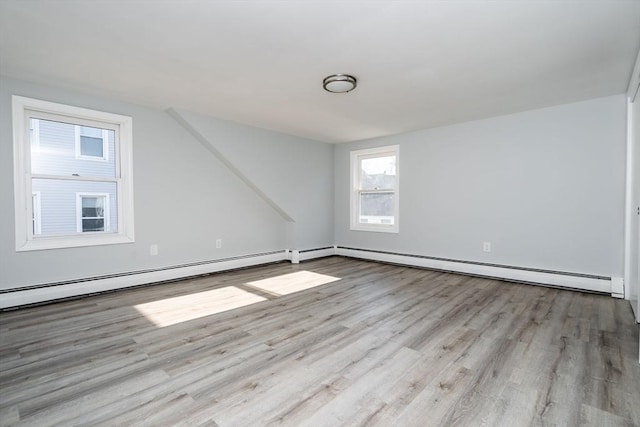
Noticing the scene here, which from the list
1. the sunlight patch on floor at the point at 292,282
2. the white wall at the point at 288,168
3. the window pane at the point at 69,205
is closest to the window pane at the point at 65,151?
the window pane at the point at 69,205

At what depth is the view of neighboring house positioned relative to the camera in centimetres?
326

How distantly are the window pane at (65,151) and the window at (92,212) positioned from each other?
10.6 inches

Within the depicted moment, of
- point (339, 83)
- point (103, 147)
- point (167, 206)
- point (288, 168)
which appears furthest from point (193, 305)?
point (288, 168)

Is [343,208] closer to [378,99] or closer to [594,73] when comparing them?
[378,99]

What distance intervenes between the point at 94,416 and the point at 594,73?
14.5 ft

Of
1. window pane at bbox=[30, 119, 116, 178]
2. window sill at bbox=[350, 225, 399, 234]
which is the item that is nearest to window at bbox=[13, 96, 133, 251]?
window pane at bbox=[30, 119, 116, 178]

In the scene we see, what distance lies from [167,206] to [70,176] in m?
1.04

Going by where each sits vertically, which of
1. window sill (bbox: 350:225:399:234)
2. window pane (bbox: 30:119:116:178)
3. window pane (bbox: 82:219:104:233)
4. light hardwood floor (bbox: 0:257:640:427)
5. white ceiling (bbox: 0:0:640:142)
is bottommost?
light hardwood floor (bbox: 0:257:640:427)

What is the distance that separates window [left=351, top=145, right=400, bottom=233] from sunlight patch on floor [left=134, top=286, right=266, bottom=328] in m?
2.85

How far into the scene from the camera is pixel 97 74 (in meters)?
2.91

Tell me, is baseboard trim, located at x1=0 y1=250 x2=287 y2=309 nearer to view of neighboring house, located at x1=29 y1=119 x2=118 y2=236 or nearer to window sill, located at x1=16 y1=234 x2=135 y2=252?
window sill, located at x1=16 y1=234 x2=135 y2=252

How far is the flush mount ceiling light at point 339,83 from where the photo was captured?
2.88 meters

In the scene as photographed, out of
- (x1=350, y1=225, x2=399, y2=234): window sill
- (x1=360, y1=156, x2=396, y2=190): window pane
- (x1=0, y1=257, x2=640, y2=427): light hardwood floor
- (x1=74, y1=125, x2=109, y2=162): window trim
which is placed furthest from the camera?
(x1=360, y1=156, x2=396, y2=190): window pane

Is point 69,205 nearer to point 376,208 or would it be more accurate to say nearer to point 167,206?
point 167,206
